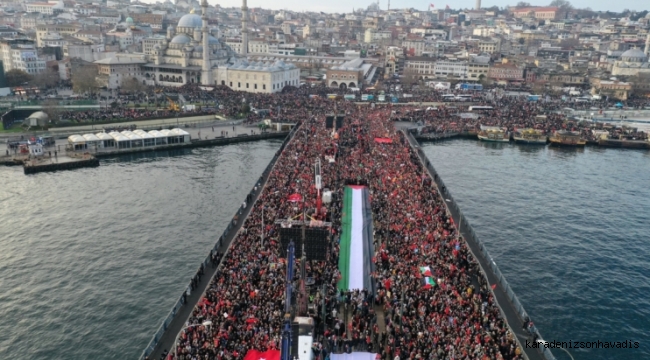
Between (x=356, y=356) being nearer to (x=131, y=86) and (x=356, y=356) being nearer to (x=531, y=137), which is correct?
(x=531, y=137)

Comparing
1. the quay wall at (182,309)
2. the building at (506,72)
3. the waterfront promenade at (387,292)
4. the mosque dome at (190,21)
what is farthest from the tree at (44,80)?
the building at (506,72)

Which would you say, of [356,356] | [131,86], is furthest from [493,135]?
[131,86]

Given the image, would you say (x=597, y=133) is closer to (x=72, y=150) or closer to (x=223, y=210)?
(x=223, y=210)

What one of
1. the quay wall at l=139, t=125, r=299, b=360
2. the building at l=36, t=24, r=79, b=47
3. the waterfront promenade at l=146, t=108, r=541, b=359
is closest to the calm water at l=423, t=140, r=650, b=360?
the waterfront promenade at l=146, t=108, r=541, b=359

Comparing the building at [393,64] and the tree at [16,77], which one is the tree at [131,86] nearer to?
the tree at [16,77]

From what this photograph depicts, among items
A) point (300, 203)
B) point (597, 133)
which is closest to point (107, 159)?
point (300, 203)

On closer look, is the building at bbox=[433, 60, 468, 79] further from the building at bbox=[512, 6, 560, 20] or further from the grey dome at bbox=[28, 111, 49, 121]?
the building at bbox=[512, 6, 560, 20]
